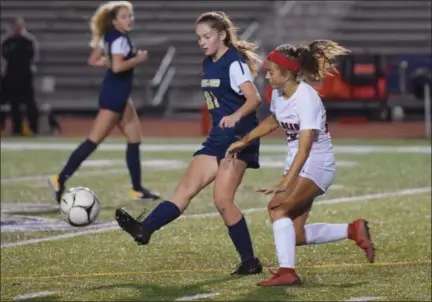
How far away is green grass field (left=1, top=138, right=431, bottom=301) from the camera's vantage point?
26.5 feet

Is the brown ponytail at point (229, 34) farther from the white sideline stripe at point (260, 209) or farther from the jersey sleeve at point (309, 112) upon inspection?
the white sideline stripe at point (260, 209)

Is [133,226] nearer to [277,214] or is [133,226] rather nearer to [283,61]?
[277,214]

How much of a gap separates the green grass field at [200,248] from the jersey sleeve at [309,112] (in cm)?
94

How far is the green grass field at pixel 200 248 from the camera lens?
8.07m

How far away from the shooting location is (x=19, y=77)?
25.3m

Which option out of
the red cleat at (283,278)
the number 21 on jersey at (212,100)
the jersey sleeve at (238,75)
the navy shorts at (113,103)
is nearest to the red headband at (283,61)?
the jersey sleeve at (238,75)

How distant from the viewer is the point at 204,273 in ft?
28.8

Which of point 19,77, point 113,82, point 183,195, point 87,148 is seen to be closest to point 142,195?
point 87,148

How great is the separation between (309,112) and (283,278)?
96 centimetres

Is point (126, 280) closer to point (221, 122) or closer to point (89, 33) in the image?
point (221, 122)

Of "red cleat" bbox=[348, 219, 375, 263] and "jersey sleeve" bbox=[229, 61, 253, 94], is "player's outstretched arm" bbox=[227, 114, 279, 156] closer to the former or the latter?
"jersey sleeve" bbox=[229, 61, 253, 94]

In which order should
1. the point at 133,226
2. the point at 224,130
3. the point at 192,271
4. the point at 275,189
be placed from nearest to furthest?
the point at 275,189 → the point at 133,226 → the point at 224,130 → the point at 192,271

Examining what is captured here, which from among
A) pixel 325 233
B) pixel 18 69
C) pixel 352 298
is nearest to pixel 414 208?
pixel 325 233

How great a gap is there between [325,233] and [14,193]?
257 inches
